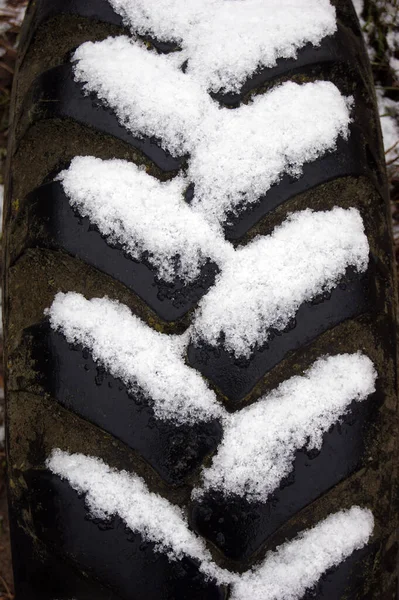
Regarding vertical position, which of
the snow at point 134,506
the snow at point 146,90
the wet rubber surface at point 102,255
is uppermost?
the snow at point 146,90

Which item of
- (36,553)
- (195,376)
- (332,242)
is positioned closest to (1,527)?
(36,553)

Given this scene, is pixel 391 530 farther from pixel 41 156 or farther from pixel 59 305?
pixel 41 156

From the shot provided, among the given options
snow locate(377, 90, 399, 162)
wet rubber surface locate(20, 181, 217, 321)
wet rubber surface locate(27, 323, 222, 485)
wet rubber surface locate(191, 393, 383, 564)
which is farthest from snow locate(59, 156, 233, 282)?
snow locate(377, 90, 399, 162)

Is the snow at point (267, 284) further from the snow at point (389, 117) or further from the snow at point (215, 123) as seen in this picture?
the snow at point (389, 117)

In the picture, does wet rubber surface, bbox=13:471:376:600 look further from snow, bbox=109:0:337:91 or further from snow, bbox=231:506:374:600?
snow, bbox=109:0:337:91

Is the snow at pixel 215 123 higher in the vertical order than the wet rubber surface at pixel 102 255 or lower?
higher

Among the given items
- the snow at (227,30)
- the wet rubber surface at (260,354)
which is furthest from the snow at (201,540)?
the snow at (227,30)

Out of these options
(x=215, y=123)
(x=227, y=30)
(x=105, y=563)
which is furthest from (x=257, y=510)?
(x=227, y=30)
